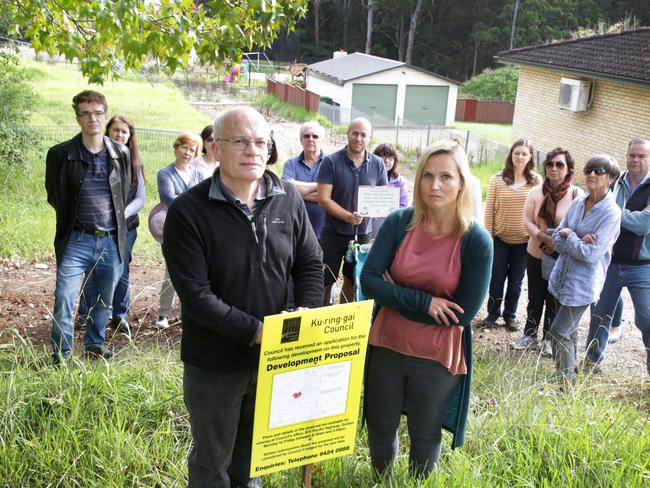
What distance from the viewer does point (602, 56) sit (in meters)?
21.5

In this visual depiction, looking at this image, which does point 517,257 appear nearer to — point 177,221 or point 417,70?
point 177,221

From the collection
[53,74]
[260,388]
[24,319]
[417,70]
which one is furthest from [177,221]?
[417,70]

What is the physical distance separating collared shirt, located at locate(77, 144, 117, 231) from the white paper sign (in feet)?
7.33

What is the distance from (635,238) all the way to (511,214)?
145 cm

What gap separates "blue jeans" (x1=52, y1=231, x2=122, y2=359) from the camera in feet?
17.4

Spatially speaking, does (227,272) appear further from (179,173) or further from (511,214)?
(511,214)

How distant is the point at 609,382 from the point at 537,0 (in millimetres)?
60692

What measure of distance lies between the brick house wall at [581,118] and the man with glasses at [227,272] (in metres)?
16.7

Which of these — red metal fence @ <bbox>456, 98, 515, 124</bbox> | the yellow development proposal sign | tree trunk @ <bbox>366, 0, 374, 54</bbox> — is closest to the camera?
the yellow development proposal sign

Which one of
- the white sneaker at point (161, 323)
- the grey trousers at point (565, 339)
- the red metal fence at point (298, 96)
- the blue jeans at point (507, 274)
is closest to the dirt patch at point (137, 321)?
the white sneaker at point (161, 323)

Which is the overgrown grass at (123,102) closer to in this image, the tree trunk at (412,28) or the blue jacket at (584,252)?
the blue jacket at (584,252)

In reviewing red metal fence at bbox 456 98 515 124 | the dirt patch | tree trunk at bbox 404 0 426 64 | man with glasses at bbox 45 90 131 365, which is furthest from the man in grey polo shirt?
tree trunk at bbox 404 0 426 64

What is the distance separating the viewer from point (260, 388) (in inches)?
121

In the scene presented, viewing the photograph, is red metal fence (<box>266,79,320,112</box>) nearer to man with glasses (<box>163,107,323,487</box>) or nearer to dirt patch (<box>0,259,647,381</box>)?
dirt patch (<box>0,259,647,381</box>)
